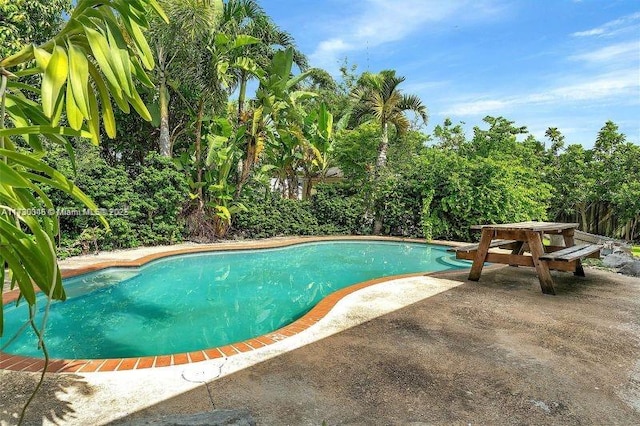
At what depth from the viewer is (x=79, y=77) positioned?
135 centimetres

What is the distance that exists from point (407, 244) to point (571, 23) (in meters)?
8.04

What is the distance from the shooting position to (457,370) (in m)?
2.85

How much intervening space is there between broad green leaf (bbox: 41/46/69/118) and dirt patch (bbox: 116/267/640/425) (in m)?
1.82

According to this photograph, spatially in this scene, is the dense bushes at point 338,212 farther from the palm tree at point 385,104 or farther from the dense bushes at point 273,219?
the palm tree at point 385,104

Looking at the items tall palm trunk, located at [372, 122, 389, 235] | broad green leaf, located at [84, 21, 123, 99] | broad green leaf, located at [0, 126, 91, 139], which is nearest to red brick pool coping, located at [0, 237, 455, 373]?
broad green leaf, located at [0, 126, 91, 139]

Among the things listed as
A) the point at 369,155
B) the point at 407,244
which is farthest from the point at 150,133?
the point at 407,244

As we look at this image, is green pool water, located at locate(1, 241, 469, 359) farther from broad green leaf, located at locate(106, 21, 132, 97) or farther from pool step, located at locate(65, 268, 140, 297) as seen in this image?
broad green leaf, located at locate(106, 21, 132, 97)

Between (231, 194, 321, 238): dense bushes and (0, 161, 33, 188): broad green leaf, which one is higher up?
(0, 161, 33, 188): broad green leaf

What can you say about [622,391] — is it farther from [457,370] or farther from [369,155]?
[369,155]

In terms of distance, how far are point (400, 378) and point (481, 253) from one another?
3672 millimetres

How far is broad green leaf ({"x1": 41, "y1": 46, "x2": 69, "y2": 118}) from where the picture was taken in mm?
1246

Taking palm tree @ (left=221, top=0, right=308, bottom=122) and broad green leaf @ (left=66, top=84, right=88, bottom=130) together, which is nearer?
broad green leaf @ (left=66, top=84, right=88, bottom=130)

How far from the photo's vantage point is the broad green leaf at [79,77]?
4.26 ft

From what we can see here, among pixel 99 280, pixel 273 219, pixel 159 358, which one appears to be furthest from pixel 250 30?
pixel 159 358
